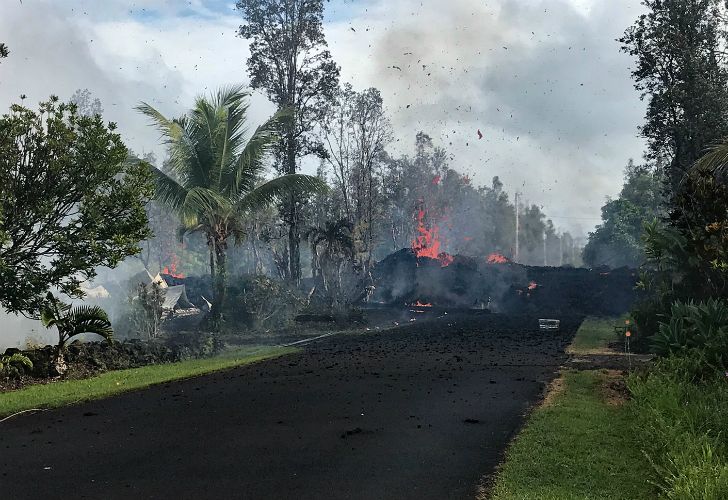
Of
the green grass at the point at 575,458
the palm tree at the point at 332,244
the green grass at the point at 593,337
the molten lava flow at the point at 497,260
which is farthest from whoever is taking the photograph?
the molten lava flow at the point at 497,260

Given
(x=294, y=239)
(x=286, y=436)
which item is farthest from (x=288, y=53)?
(x=286, y=436)

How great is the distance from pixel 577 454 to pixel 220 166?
1944 centimetres

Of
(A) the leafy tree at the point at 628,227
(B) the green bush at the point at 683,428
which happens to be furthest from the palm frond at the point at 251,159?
(A) the leafy tree at the point at 628,227

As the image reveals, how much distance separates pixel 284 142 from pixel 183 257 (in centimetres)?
5353

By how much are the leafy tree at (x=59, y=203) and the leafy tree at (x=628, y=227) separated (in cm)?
4561

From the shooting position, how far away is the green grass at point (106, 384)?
10.8 meters

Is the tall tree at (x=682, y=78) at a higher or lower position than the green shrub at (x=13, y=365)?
higher

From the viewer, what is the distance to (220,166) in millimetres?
24391

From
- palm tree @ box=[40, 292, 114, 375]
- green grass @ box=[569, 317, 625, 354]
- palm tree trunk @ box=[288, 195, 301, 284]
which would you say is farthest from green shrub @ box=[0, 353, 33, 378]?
palm tree trunk @ box=[288, 195, 301, 284]

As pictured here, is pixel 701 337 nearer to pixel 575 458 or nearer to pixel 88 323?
pixel 575 458

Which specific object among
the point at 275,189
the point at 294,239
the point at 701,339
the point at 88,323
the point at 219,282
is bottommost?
the point at 701,339

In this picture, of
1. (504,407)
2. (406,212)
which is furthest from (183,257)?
(504,407)

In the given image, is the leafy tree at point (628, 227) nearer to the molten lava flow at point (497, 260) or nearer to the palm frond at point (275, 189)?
the molten lava flow at point (497, 260)

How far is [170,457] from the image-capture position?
7297 millimetres
